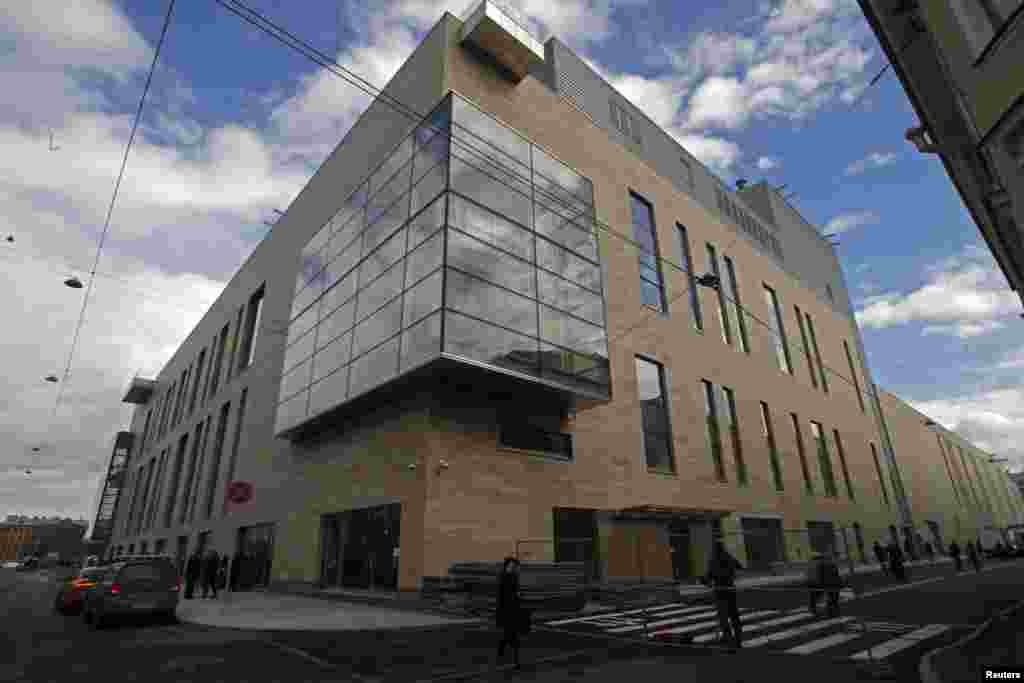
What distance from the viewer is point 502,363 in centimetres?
1698

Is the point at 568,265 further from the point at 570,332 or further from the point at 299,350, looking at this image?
the point at 299,350

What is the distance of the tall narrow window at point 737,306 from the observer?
3466 cm

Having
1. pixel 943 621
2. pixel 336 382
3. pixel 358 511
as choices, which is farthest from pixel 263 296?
pixel 943 621

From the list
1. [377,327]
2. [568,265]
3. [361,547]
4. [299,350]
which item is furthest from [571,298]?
[299,350]

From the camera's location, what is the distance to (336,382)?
68.0 ft

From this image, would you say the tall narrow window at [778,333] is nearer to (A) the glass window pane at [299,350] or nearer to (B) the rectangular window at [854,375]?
(B) the rectangular window at [854,375]

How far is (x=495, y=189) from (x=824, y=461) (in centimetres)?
3373

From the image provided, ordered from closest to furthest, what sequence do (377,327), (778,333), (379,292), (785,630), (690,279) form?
(785,630) < (377,327) < (379,292) < (690,279) < (778,333)

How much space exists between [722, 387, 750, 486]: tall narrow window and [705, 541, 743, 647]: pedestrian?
20.5 m

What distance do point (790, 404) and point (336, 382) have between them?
31105mm

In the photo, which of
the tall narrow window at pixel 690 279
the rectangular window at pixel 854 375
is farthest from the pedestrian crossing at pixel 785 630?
the rectangular window at pixel 854 375

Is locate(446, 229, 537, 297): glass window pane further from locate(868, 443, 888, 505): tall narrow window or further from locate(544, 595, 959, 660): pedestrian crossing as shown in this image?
locate(868, 443, 888, 505): tall narrow window

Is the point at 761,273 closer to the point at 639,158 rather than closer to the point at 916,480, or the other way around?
the point at 639,158

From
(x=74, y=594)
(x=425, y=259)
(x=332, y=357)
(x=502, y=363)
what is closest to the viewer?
(x=74, y=594)
